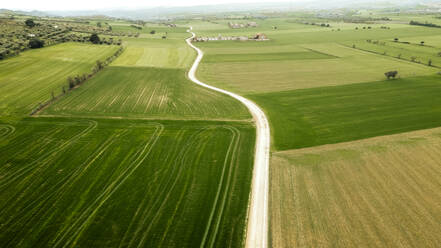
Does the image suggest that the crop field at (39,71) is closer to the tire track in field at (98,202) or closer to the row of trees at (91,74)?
the row of trees at (91,74)

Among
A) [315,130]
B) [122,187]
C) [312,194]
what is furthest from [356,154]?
[122,187]

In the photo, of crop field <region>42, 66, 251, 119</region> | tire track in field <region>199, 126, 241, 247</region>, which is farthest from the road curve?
crop field <region>42, 66, 251, 119</region>

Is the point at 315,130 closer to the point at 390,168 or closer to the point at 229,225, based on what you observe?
the point at 390,168

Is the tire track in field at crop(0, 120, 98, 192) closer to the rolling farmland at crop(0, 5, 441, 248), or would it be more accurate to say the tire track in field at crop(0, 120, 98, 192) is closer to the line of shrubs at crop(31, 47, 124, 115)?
the rolling farmland at crop(0, 5, 441, 248)

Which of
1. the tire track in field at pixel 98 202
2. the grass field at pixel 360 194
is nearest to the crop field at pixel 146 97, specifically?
the tire track in field at pixel 98 202

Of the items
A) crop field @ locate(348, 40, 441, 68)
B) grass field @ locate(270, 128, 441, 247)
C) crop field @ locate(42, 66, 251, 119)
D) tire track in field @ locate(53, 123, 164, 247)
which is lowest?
tire track in field @ locate(53, 123, 164, 247)
